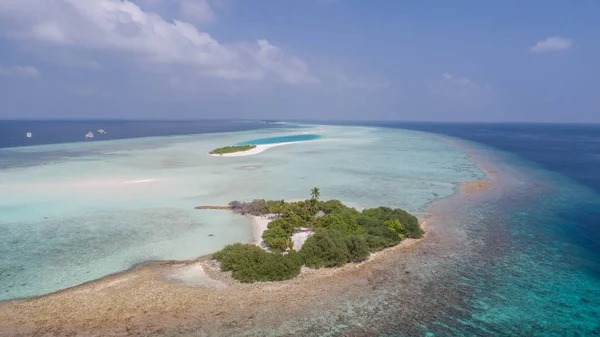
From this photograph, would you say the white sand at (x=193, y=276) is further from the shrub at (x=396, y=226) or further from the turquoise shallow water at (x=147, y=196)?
the shrub at (x=396, y=226)

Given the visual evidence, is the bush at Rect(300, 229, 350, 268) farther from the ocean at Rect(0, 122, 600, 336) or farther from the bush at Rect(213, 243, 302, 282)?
the ocean at Rect(0, 122, 600, 336)

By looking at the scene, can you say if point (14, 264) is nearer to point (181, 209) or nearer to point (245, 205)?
point (181, 209)

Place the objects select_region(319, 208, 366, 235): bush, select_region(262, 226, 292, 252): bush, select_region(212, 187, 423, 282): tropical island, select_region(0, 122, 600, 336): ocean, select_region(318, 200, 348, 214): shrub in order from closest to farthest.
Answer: select_region(0, 122, 600, 336): ocean
select_region(212, 187, 423, 282): tropical island
select_region(262, 226, 292, 252): bush
select_region(319, 208, 366, 235): bush
select_region(318, 200, 348, 214): shrub

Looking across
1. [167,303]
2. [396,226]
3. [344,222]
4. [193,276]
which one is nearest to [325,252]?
[344,222]

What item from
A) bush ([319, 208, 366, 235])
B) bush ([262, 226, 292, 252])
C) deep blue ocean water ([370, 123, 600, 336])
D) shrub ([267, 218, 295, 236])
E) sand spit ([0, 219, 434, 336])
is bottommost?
sand spit ([0, 219, 434, 336])

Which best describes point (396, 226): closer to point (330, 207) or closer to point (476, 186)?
point (330, 207)

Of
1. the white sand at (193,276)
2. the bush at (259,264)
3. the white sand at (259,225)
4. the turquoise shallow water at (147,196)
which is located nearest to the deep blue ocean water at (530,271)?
the bush at (259,264)

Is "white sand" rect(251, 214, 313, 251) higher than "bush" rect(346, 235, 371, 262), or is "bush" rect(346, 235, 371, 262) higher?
"bush" rect(346, 235, 371, 262)

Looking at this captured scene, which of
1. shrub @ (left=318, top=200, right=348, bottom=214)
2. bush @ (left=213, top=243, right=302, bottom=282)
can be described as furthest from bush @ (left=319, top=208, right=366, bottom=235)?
bush @ (left=213, top=243, right=302, bottom=282)
